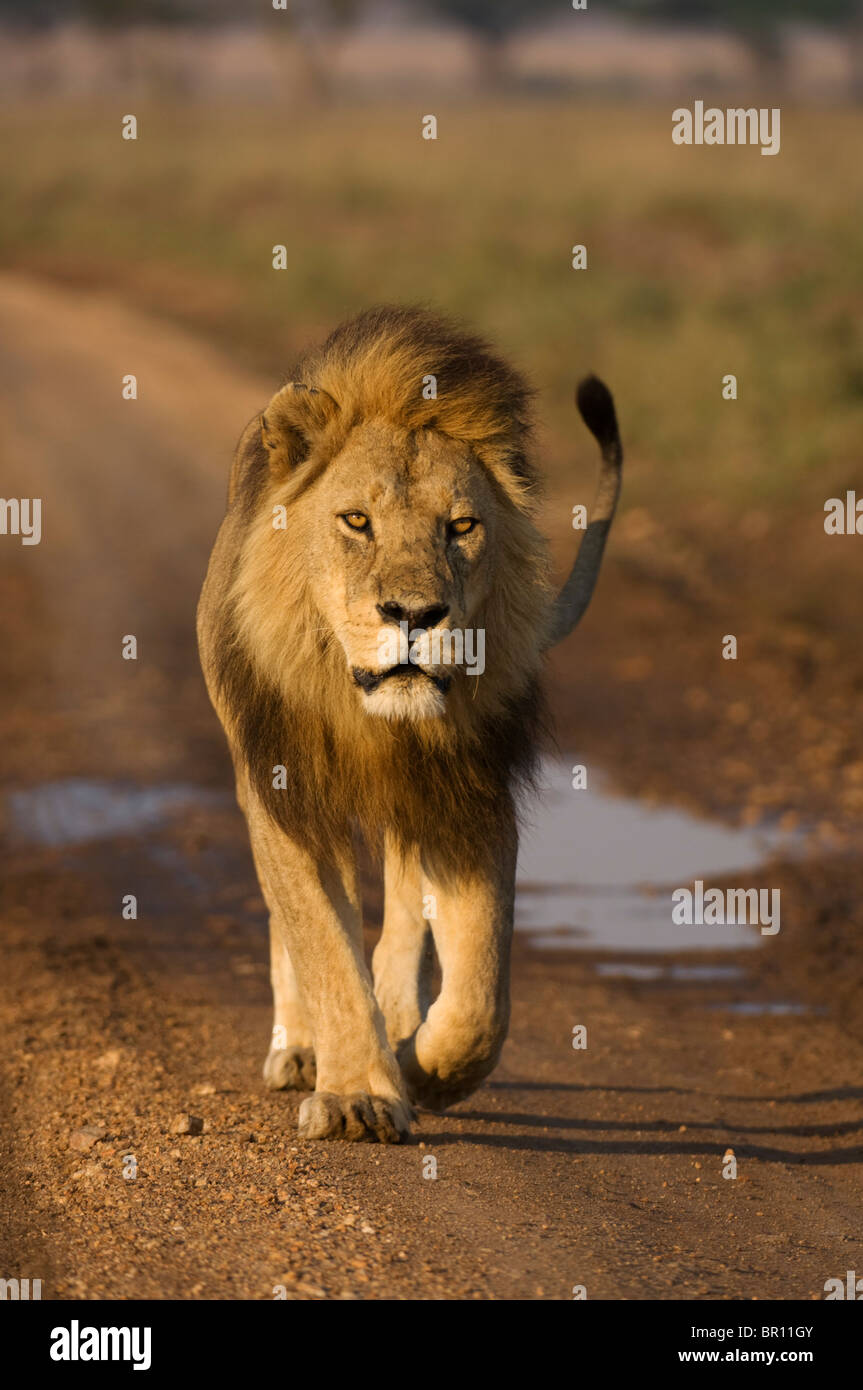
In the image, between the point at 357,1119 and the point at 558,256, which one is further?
the point at 558,256

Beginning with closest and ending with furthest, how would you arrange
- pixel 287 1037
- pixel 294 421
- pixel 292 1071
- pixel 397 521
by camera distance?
pixel 397 521 < pixel 294 421 < pixel 292 1071 < pixel 287 1037

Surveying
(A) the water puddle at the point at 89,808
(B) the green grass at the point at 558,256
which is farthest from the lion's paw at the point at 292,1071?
(A) the water puddle at the point at 89,808

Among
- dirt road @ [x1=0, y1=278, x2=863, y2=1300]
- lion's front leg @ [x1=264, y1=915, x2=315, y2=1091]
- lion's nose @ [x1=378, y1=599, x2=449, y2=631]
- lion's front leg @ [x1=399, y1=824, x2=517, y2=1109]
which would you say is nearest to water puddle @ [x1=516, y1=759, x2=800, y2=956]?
dirt road @ [x1=0, y1=278, x2=863, y2=1300]

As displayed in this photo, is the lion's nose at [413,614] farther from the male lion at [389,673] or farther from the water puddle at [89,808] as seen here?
the water puddle at [89,808]

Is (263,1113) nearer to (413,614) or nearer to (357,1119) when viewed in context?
(357,1119)

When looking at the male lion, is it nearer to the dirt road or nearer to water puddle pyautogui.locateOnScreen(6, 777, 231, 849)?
the dirt road

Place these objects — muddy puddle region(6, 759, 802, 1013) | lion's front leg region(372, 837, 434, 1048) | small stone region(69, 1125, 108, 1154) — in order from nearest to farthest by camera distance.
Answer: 1. small stone region(69, 1125, 108, 1154)
2. lion's front leg region(372, 837, 434, 1048)
3. muddy puddle region(6, 759, 802, 1013)

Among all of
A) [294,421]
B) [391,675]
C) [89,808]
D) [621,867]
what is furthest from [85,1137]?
[89,808]

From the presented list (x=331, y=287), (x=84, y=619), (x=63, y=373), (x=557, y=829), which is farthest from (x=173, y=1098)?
(x=331, y=287)

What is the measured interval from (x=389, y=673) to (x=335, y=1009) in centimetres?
101

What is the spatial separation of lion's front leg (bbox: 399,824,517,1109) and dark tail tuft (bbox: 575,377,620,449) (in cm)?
185

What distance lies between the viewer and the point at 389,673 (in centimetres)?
452

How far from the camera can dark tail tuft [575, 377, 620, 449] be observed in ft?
21.2
